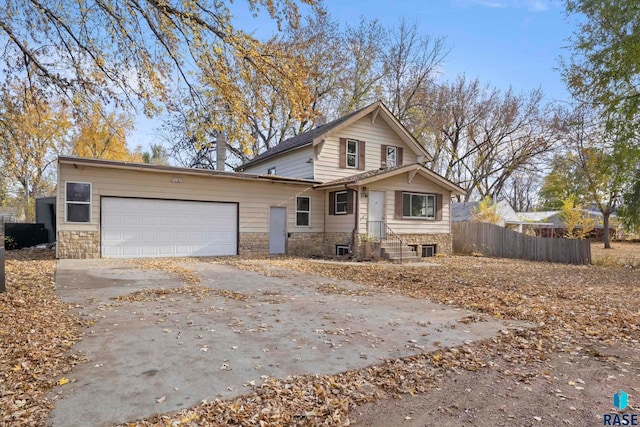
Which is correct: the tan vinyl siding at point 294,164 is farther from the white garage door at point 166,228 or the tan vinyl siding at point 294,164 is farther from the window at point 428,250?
the window at point 428,250

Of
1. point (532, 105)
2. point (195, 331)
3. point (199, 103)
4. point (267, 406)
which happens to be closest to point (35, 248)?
point (199, 103)

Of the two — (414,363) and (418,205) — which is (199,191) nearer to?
(418,205)

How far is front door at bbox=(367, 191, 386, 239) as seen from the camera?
16.2 meters

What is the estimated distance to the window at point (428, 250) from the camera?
58.2ft

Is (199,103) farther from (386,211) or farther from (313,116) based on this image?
(386,211)

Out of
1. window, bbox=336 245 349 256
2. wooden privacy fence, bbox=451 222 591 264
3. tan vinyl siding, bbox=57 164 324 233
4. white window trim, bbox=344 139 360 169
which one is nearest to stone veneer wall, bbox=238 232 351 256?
window, bbox=336 245 349 256

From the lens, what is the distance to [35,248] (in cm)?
1709

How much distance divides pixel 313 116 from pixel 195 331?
4136mm

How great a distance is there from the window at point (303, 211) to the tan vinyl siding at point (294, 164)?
1.09 meters

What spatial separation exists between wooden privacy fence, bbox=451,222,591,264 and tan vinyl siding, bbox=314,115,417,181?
4614mm

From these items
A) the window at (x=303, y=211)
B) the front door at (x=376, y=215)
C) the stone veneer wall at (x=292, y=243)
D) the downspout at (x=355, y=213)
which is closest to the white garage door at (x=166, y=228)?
the stone veneer wall at (x=292, y=243)

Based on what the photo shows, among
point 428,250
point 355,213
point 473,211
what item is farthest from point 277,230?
point 473,211

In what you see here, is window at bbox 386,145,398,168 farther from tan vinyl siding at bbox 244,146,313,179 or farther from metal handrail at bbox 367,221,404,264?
tan vinyl siding at bbox 244,146,313,179

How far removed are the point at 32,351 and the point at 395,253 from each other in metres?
12.4
